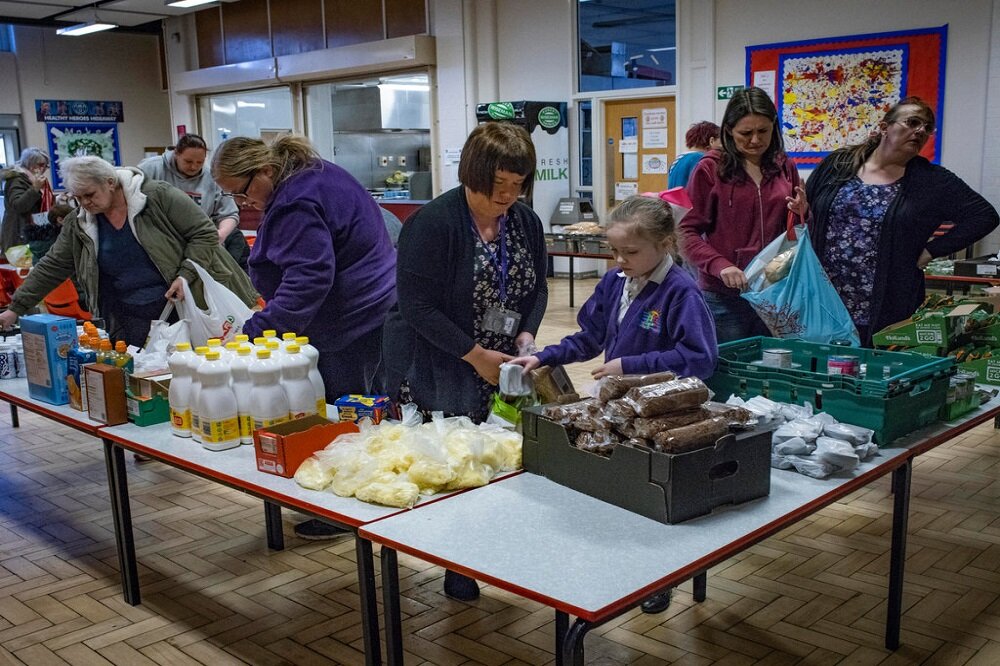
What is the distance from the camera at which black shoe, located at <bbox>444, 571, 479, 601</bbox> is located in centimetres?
299

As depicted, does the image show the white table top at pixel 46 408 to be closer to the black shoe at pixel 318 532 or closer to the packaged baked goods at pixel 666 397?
the black shoe at pixel 318 532

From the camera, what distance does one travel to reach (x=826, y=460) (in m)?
2.10

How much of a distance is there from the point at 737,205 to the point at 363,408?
1.50 metres

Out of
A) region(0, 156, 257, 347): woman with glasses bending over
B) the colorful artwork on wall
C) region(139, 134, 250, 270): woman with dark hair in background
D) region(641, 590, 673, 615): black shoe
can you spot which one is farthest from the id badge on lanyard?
the colorful artwork on wall

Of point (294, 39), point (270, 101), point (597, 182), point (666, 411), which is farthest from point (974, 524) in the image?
point (270, 101)

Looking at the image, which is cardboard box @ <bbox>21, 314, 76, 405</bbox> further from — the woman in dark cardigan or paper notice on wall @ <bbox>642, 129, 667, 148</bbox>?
paper notice on wall @ <bbox>642, 129, 667, 148</bbox>

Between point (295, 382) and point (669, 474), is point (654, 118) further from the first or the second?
point (669, 474)

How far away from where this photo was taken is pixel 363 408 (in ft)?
8.14

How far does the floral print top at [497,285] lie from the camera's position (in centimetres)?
259

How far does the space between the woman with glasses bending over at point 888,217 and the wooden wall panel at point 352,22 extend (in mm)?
9281

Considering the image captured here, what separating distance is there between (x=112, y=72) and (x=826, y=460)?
1541cm

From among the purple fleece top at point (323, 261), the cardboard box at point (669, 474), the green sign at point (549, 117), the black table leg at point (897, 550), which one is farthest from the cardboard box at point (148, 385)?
the green sign at point (549, 117)

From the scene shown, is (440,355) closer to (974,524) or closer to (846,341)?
(846,341)

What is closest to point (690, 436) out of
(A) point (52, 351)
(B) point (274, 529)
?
(B) point (274, 529)
